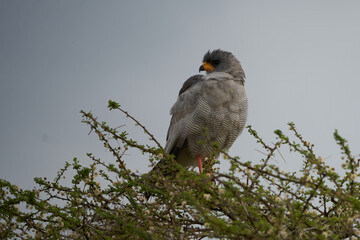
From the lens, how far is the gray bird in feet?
16.9

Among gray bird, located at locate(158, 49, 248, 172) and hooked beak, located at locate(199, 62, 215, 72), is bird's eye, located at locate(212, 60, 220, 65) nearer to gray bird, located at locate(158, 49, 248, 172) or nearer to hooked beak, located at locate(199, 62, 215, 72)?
hooked beak, located at locate(199, 62, 215, 72)

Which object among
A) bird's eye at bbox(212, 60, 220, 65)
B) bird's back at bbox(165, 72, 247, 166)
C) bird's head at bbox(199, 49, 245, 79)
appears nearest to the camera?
bird's back at bbox(165, 72, 247, 166)

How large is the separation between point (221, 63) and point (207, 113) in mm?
1099

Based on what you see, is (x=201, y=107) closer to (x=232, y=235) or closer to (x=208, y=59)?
(x=208, y=59)

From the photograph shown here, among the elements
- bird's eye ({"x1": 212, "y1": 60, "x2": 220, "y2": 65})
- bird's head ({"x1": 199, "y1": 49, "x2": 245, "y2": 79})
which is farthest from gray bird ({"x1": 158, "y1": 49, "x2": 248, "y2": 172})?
bird's eye ({"x1": 212, "y1": 60, "x2": 220, "y2": 65})

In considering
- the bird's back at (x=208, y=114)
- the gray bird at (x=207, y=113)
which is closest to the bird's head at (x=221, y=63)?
the gray bird at (x=207, y=113)

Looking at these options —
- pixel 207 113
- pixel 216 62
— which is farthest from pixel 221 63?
pixel 207 113

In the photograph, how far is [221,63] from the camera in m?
5.93

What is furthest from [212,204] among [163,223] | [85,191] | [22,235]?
[22,235]

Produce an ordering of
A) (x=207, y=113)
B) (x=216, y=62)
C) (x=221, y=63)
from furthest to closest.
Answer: (x=216, y=62)
(x=221, y=63)
(x=207, y=113)

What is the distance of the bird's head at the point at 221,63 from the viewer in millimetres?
5656

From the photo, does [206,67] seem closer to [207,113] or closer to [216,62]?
[216,62]

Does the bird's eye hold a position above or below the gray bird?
above

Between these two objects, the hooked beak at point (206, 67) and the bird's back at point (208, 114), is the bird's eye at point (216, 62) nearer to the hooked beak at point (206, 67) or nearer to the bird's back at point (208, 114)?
the hooked beak at point (206, 67)
